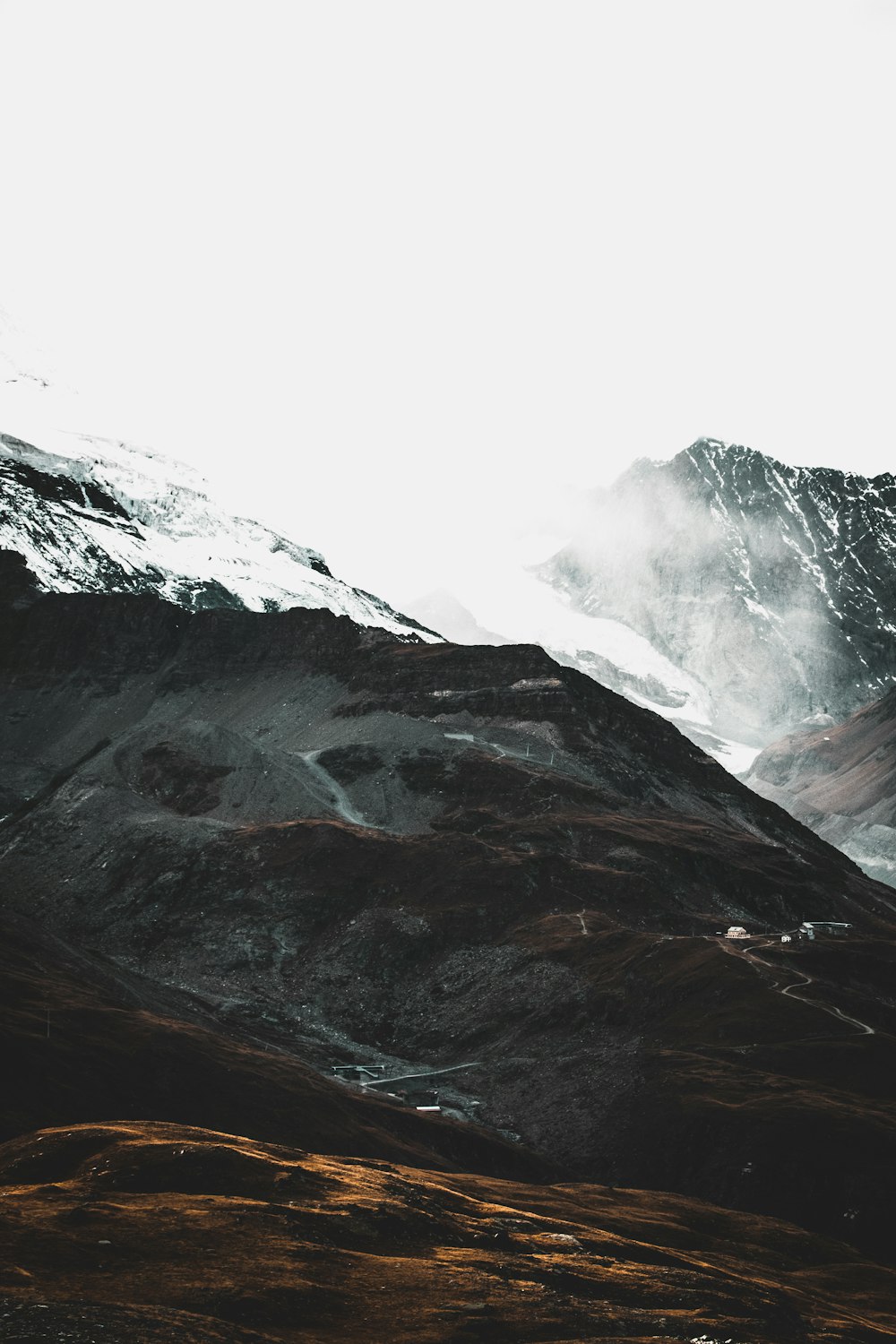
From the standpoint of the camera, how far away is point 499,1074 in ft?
479

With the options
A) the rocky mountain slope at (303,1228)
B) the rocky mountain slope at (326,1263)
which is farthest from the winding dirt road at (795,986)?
the rocky mountain slope at (326,1263)

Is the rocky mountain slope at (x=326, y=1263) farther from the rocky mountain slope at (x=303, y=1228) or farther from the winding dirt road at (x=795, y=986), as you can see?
the winding dirt road at (x=795, y=986)

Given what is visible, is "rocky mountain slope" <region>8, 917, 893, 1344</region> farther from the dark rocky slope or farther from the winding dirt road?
the winding dirt road

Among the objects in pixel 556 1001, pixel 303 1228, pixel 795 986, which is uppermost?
pixel 795 986

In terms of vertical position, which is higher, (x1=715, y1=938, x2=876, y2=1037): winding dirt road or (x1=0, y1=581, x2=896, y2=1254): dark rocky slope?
(x1=715, y1=938, x2=876, y2=1037): winding dirt road

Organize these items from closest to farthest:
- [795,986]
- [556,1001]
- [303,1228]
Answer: [303,1228]
[795,986]
[556,1001]

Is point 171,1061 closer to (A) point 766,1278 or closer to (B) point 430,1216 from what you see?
(B) point 430,1216

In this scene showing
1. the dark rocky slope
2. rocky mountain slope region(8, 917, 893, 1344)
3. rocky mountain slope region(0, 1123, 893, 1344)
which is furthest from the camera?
the dark rocky slope

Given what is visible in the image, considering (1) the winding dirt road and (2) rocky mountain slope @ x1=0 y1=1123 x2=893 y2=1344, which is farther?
(1) the winding dirt road

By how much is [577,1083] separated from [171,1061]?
50453 millimetres

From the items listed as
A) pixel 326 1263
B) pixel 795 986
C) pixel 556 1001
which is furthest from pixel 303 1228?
pixel 795 986

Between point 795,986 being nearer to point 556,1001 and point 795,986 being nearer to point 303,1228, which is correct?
point 556,1001

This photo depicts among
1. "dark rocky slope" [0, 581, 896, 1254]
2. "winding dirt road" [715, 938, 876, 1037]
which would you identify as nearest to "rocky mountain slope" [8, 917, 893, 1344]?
"dark rocky slope" [0, 581, 896, 1254]

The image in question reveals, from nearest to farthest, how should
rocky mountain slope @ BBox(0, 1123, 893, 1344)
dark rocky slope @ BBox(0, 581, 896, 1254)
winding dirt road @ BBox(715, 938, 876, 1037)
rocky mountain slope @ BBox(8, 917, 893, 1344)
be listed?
rocky mountain slope @ BBox(0, 1123, 893, 1344), rocky mountain slope @ BBox(8, 917, 893, 1344), dark rocky slope @ BBox(0, 581, 896, 1254), winding dirt road @ BBox(715, 938, 876, 1037)
